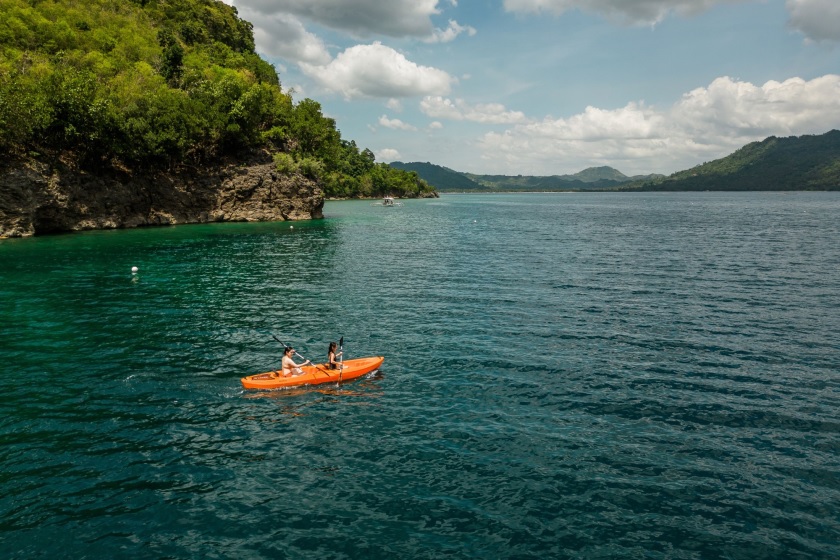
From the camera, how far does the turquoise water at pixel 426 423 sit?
12.7 metres

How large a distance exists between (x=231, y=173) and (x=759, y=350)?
296 feet

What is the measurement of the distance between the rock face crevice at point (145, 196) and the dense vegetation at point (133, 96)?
2.60 meters

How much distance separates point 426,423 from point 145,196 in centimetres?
8232

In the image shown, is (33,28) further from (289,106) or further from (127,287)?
(127,287)

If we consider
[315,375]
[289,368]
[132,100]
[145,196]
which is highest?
[132,100]

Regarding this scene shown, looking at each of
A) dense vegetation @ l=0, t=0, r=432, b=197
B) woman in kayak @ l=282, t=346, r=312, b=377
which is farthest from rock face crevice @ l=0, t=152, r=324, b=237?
woman in kayak @ l=282, t=346, r=312, b=377

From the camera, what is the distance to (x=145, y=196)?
82688 mm

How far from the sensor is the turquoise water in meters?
12.7

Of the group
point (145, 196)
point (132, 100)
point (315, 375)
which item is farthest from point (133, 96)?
point (315, 375)

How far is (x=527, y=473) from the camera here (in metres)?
15.3

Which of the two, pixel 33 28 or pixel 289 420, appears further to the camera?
pixel 33 28

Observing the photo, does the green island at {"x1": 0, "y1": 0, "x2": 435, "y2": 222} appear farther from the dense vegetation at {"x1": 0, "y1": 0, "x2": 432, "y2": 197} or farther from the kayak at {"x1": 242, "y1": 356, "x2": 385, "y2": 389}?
the kayak at {"x1": 242, "y1": 356, "x2": 385, "y2": 389}

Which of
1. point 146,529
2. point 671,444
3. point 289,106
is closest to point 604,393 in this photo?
point 671,444

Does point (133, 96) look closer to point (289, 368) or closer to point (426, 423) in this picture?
point (289, 368)
